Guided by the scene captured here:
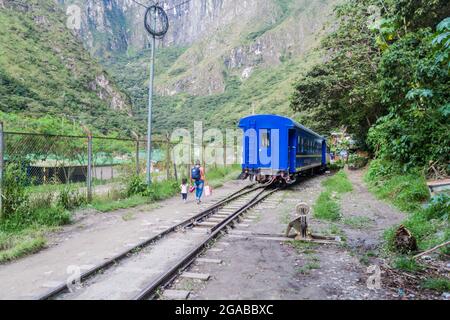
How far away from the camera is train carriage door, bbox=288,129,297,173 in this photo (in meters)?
16.1

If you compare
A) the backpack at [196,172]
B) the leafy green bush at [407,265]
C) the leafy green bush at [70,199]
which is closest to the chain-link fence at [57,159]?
the leafy green bush at [70,199]

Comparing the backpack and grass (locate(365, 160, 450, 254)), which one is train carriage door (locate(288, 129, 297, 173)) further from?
the backpack

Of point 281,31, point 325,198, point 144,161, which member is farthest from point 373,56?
point 281,31

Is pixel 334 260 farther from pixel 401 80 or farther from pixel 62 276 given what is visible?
pixel 401 80

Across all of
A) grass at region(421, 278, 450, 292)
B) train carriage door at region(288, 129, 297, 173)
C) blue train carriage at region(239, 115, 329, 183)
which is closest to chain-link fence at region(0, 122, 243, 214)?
blue train carriage at region(239, 115, 329, 183)

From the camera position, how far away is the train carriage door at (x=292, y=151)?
16.1 m

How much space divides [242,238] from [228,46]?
200 metres

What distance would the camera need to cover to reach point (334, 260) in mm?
6148

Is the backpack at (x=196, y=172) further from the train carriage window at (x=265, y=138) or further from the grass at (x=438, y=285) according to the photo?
the grass at (x=438, y=285)

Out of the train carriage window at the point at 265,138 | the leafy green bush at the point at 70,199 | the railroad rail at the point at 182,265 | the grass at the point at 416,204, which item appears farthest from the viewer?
the train carriage window at the point at 265,138

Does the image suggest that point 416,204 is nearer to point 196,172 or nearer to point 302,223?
point 302,223

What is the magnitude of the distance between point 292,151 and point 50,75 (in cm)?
6901

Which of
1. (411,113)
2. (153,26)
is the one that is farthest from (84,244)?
(411,113)

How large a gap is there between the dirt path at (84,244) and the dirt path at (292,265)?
5.95 feet
